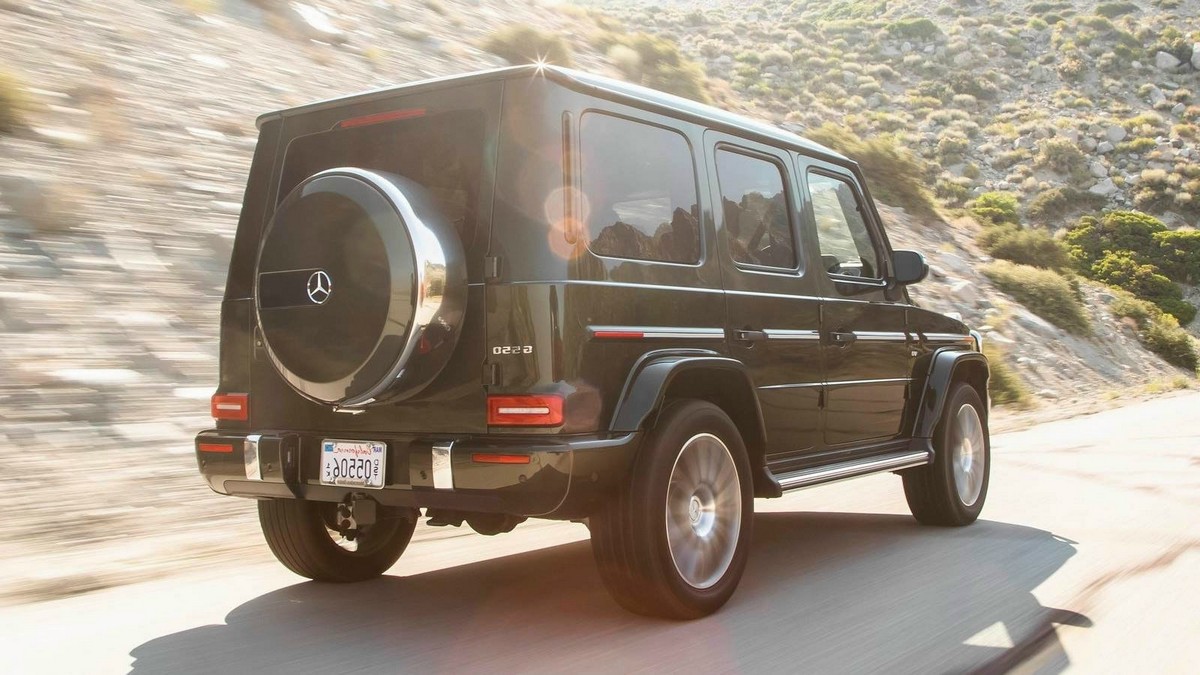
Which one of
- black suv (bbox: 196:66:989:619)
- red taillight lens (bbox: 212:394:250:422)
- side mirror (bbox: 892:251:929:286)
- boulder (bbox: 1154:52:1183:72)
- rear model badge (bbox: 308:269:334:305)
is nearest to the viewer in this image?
black suv (bbox: 196:66:989:619)

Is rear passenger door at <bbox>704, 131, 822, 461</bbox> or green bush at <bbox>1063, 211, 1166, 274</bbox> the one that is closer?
rear passenger door at <bbox>704, 131, 822, 461</bbox>

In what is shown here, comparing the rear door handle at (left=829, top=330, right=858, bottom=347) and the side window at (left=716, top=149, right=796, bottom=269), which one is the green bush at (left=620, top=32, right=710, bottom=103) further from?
the side window at (left=716, top=149, right=796, bottom=269)

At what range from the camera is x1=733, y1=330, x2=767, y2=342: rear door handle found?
499 cm

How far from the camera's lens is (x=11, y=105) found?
915cm

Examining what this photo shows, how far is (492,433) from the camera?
416cm

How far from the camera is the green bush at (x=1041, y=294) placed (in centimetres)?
2134

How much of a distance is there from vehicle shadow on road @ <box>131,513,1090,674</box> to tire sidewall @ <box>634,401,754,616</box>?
11 centimetres

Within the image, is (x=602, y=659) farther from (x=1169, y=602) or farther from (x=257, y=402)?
(x=1169, y=602)

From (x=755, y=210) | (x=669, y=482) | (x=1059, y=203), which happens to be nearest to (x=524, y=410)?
(x=669, y=482)

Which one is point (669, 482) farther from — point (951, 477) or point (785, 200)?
point (951, 477)

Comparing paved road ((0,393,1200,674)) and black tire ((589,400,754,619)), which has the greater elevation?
black tire ((589,400,754,619))

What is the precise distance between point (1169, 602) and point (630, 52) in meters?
19.4

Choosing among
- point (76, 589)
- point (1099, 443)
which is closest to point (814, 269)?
point (76, 589)

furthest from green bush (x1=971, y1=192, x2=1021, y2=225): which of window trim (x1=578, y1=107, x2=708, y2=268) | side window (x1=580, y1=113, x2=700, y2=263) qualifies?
side window (x1=580, y1=113, x2=700, y2=263)
